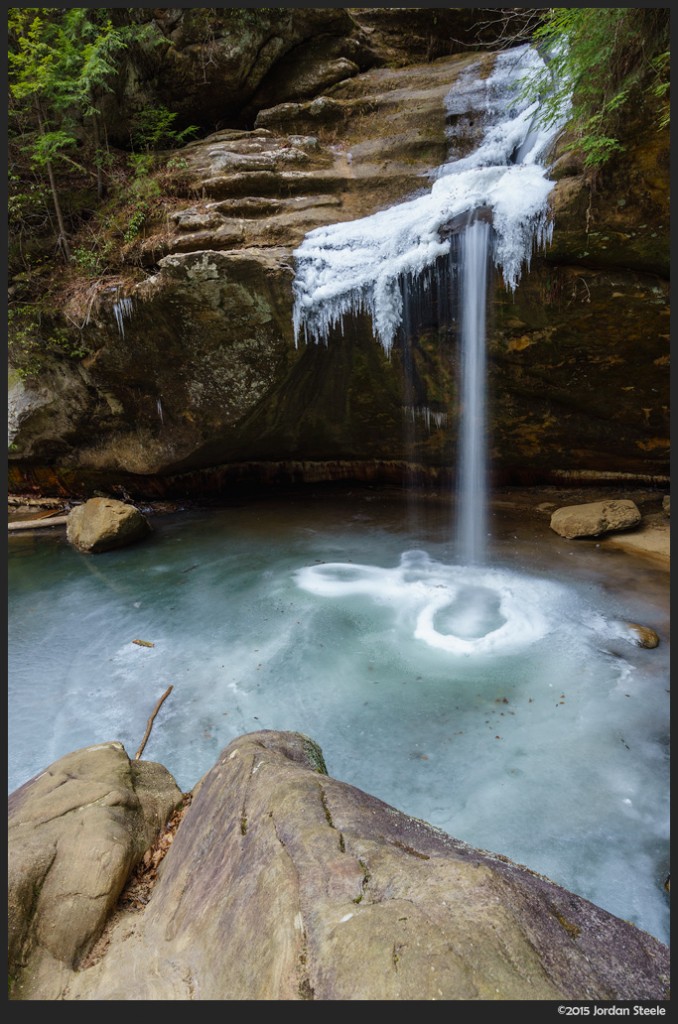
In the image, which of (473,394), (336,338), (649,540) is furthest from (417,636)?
(336,338)

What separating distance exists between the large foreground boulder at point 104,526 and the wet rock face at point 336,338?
53.5 inches

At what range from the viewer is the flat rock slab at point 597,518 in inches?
280

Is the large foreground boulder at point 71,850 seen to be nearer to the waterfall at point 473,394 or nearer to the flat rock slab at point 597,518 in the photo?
the waterfall at point 473,394

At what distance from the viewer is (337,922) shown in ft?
4.88

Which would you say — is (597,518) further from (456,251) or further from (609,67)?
(609,67)

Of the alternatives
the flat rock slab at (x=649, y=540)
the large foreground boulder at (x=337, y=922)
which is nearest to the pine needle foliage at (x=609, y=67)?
the flat rock slab at (x=649, y=540)

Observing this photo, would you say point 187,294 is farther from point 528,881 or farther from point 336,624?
point 528,881

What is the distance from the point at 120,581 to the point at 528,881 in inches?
277

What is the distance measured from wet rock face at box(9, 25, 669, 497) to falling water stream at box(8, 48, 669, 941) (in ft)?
1.34

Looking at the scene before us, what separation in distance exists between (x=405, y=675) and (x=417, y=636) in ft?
2.50

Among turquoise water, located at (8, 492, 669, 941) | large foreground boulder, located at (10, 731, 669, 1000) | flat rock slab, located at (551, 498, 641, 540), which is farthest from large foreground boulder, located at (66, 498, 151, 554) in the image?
flat rock slab, located at (551, 498, 641, 540)

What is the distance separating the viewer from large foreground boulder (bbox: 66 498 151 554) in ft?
27.5

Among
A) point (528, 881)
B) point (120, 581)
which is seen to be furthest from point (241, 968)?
point (120, 581)

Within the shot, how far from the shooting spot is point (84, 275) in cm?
860
